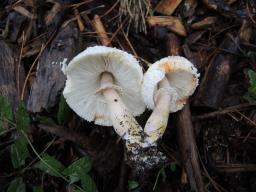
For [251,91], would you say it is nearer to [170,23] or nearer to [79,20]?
[170,23]

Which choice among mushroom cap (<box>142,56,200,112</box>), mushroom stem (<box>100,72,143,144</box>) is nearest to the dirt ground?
mushroom cap (<box>142,56,200,112</box>)

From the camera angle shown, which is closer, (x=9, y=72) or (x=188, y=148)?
(x=188, y=148)

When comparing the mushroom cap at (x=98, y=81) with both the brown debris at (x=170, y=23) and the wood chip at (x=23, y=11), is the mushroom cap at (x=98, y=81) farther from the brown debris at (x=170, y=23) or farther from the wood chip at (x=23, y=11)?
the wood chip at (x=23, y=11)

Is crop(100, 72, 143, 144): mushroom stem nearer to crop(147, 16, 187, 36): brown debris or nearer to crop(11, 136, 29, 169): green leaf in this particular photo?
crop(11, 136, 29, 169): green leaf

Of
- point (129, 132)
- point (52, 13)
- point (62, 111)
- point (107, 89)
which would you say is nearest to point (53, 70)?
point (62, 111)

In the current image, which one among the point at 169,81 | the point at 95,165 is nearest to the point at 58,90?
the point at 95,165
